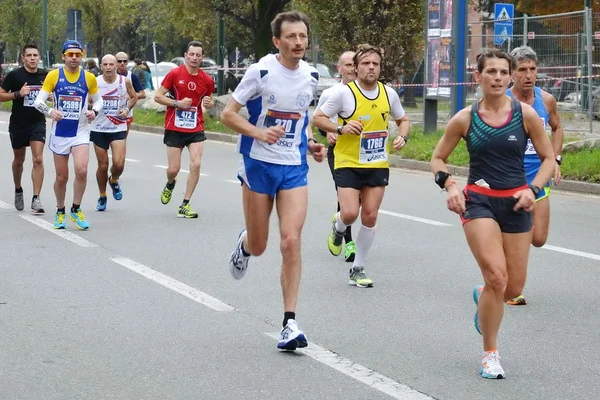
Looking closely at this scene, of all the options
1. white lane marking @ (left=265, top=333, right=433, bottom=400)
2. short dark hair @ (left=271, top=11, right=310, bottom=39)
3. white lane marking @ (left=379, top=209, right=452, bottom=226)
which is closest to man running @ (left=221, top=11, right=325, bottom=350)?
short dark hair @ (left=271, top=11, right=310, bottom=39)

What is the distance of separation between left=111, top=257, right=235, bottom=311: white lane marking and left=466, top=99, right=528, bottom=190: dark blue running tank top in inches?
94.2

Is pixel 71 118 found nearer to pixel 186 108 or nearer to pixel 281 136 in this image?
pixel 186 108

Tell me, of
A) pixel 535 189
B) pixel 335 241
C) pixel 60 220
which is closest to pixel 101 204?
pixel 60 220

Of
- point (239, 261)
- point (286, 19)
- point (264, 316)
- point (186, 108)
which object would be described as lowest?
point (264, 316)

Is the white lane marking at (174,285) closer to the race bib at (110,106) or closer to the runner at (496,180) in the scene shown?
the runner at (496,180)

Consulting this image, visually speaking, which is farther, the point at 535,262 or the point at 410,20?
the point at 410,20

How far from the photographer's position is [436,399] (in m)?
5.71

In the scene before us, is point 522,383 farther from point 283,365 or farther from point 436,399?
point 283,365

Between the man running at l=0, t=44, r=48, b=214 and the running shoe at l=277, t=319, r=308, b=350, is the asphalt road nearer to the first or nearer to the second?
the running shoe at l=277, t=319, r=308, b=350

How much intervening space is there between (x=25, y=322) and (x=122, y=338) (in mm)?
801

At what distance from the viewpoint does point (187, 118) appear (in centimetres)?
1327

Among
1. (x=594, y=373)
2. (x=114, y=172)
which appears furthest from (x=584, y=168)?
(x=594, y=373)

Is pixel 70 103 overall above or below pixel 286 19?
below

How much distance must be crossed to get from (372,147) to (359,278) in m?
1.01
